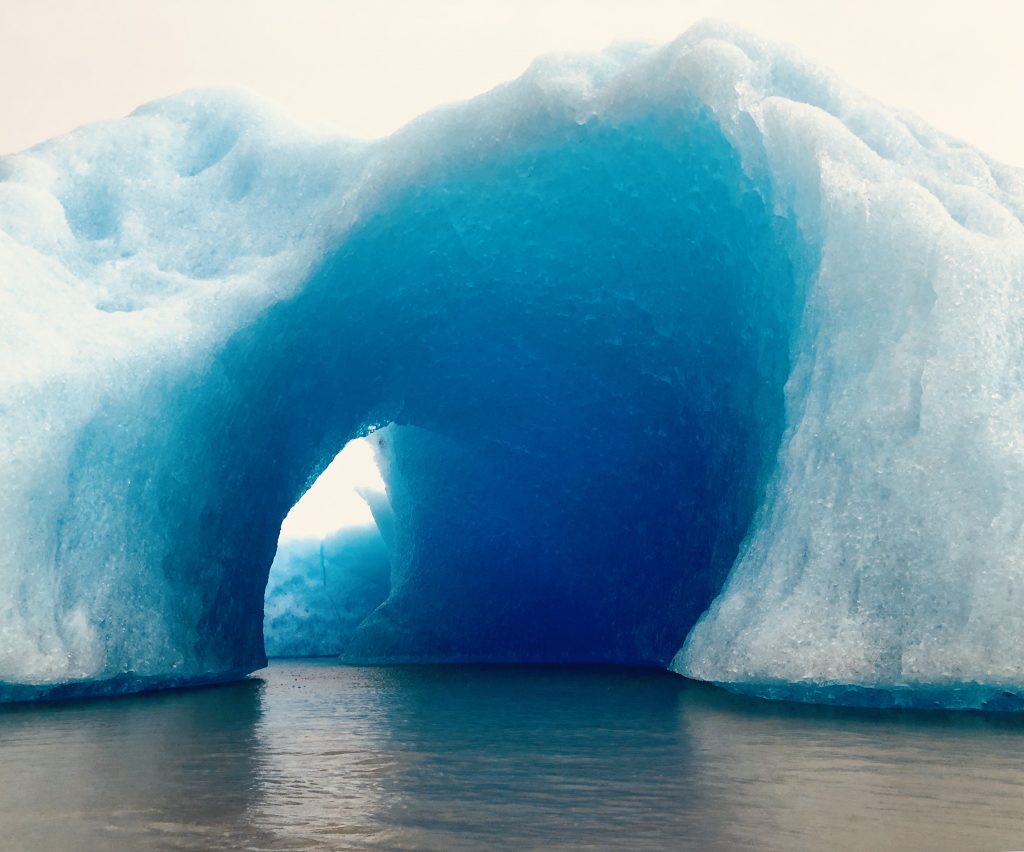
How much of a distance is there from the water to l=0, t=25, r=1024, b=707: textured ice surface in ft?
2.39

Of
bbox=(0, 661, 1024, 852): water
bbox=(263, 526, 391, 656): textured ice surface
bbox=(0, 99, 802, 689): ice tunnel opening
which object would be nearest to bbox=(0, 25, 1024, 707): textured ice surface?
bbox=(0, 99, 802, 689): ice tunnel opening

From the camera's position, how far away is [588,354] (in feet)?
26.9

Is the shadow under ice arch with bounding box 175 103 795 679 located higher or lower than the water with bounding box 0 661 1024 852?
higher

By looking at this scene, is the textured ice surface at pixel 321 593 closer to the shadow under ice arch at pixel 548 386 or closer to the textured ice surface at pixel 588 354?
the shadow under ice arch at pixel 548 386

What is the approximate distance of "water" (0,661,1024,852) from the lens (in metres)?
1.90

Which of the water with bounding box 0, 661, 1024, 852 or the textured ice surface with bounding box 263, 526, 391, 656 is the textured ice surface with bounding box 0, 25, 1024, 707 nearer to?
the water with bounding box 0, 661, 1024, 852

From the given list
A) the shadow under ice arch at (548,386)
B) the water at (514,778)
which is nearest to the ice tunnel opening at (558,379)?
the shadow under ice arch at (548,386)

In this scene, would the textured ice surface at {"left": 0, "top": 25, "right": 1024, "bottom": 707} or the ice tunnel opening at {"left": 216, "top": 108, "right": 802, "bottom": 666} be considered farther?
the ice tunnel opening at {"left": 216, "top": 108, "right": 802, "bottom": 666}

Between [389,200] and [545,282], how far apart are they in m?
1.60

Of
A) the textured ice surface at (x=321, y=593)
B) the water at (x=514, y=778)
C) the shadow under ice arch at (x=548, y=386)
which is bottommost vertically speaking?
the water at (x=514, y=778)

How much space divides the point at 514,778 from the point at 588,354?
5893 millimetres

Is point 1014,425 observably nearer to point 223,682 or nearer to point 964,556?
point 964,556

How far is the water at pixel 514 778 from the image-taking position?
1.90 meters

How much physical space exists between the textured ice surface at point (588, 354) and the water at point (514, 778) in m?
0.73
